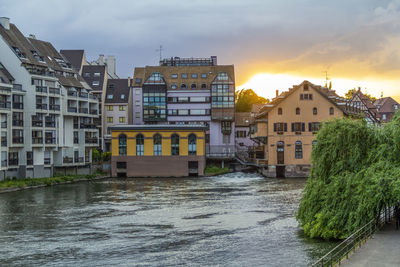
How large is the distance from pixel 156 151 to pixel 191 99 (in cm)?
2089

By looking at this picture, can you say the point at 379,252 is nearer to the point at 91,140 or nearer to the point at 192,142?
the point at 192,142

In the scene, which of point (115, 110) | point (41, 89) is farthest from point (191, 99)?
point (41, 89)

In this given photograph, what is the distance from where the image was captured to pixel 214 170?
90625mm

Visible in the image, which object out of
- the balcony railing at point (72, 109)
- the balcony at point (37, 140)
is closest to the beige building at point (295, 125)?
the balcony railing at point (72, 109)

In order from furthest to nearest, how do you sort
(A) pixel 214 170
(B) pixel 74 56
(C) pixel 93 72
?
(B) pixel 74 56 < (C) pixel 93 72 < (A) pixel 214 170

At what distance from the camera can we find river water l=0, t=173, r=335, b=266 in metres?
28.2

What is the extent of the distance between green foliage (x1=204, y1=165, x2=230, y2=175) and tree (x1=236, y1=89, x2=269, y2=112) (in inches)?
1983

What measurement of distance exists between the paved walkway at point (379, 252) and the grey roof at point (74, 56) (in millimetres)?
87121

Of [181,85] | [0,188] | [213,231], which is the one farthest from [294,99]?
[213,231]

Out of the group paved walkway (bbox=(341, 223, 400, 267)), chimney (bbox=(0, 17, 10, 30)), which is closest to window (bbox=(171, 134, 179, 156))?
chimney (bbox=(0, 17, 10, 30))

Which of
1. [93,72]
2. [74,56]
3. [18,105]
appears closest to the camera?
A: [18,105]

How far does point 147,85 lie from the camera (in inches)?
4107

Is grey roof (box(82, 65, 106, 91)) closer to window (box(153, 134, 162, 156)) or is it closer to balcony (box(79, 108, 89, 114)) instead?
balcony (box(79, 108, 89, 114))

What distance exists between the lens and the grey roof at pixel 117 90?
10519 centimetres
